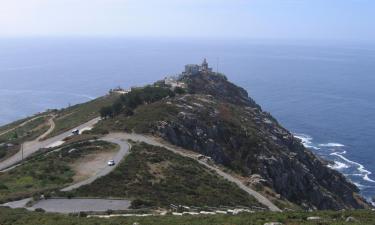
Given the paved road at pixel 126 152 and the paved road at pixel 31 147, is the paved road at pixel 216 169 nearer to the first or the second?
the paved road at pixel 126 152

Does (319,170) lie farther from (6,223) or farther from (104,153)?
(6,223)

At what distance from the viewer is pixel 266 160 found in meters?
72.9

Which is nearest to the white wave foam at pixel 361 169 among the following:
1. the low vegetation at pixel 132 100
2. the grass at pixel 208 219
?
the low vegetation at pixel 132 100

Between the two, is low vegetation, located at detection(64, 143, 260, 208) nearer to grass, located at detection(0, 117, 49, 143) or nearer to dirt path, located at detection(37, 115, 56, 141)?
dirt path, located at detection(37, 115, 56, 141)

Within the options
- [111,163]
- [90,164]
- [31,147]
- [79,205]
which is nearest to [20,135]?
[31,147]

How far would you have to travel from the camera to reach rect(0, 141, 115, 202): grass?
4376 centimetres

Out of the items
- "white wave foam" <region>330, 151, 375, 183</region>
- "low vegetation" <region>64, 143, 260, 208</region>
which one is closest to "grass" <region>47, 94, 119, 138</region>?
"low vegetation" <region>64, 143, 260, 208</region>

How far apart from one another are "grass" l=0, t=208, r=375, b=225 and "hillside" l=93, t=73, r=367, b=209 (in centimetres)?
2527

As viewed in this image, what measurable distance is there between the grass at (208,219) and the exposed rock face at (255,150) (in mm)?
32831

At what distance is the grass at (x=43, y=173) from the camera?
144ft

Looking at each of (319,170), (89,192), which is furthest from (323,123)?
(89,192)

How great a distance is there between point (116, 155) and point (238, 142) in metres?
27.0

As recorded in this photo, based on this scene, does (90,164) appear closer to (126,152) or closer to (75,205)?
(126,152)

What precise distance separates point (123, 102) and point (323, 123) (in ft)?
290
